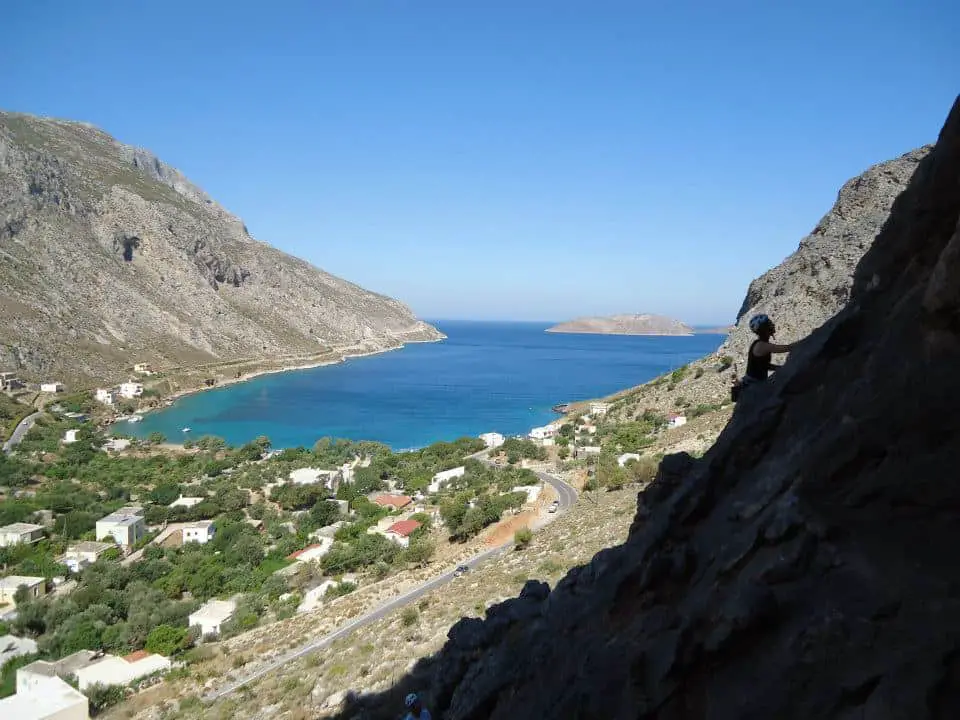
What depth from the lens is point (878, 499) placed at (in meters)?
3.79

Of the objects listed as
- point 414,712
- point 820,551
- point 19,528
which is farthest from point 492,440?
point 820,551

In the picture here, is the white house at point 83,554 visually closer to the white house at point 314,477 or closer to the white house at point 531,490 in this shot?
the white house at point 314,477

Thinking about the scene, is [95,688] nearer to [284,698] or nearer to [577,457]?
[284,698]

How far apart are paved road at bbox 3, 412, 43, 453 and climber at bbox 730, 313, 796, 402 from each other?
6508 cm

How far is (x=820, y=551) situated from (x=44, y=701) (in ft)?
62.6

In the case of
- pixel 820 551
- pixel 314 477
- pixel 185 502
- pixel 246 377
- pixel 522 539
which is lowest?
pixel 185 502

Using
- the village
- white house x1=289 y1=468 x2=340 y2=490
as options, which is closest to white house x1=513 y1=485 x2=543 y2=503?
the village

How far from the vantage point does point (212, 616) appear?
21578mm

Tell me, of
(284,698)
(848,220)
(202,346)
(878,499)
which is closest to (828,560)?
(878,499)

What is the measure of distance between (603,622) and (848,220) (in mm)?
35332

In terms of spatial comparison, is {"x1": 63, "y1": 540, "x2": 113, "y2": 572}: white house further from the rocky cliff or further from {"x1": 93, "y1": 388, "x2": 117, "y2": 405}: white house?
{"x1": 93, "y1": 388, "x2": 117, "y2": 405}: white house

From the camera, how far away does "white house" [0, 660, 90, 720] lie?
1441cm

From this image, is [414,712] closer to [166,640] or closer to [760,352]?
[760,352]

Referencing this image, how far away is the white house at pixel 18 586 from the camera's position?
26.1m
